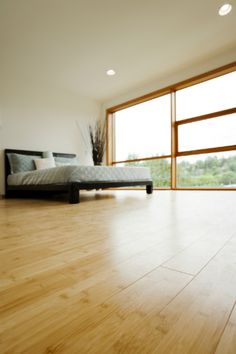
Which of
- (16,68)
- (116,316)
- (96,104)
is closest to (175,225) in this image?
(116,316)

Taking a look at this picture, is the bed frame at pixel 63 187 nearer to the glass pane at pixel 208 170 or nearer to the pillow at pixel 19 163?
the pillow at pixel 19 163

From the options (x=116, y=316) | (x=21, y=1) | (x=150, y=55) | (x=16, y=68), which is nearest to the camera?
(x=116, y=316)

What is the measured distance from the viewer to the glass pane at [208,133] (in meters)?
3.71

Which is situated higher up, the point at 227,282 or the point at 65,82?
the point at 65,82

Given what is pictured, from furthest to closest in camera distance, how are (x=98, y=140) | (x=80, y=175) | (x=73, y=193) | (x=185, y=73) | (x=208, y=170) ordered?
1. (x=98, y=140)
2. (x=185, y=73)
3. (x=208, y=170)
4. (x=80, y=175)
5. (x=73, y=193)

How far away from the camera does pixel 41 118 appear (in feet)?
14.7

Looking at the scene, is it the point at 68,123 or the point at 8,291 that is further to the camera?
the point at 68,123

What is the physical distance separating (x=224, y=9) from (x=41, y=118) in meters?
3.72

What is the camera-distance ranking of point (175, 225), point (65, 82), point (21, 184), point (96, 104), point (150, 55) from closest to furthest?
1. point (175, 225)
2. point (21, 184)
3. point (150, 55)
4. point (65, 82)
5. point (96, 104)

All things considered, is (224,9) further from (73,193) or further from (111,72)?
(73,193)

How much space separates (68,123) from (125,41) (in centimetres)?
234

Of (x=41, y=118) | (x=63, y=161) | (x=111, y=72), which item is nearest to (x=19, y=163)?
(x=63, y=161)

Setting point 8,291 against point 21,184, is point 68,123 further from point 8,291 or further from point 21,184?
point 8,291

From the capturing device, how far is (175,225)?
1.09 metres
